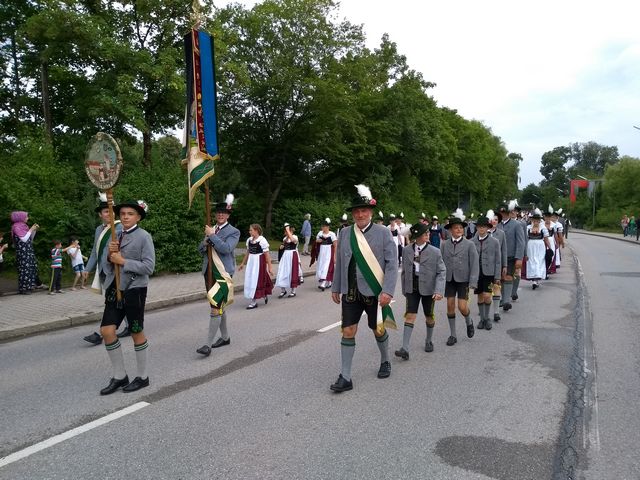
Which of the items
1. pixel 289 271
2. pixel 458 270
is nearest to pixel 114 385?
pixel 458 270

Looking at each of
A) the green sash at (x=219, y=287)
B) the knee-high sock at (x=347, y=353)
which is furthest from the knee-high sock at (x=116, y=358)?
the knee-high sock at (x=347, y=353)

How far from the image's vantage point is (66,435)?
13.5 ft

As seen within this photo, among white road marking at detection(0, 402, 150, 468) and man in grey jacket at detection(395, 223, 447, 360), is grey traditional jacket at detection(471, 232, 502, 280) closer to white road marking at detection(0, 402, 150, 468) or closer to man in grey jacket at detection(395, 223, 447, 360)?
man in grey jacket at detection(395, 223, 447, 360)

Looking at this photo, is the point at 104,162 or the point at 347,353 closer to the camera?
the point at 347,353

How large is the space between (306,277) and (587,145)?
16218cm

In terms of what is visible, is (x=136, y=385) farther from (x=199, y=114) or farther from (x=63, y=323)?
(x=63, y=323)

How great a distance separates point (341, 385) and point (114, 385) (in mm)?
2418

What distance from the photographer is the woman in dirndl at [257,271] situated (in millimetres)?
10234

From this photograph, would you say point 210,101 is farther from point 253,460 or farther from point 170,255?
point 170,255

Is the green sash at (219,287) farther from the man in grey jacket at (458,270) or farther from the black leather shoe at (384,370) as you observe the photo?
the man in grey jacket at (458,270)

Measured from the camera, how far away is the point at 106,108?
650 inches

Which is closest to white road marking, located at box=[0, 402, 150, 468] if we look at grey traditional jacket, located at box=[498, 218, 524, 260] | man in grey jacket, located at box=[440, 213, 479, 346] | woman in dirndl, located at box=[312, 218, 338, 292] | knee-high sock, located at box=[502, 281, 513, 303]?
man in grey jacket, located at box=[440, 213, 479, 346]

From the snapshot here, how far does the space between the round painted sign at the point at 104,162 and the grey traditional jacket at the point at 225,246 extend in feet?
4.99

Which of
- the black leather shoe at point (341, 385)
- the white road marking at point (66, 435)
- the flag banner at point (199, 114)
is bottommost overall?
the white road marking at point (66, 435)
